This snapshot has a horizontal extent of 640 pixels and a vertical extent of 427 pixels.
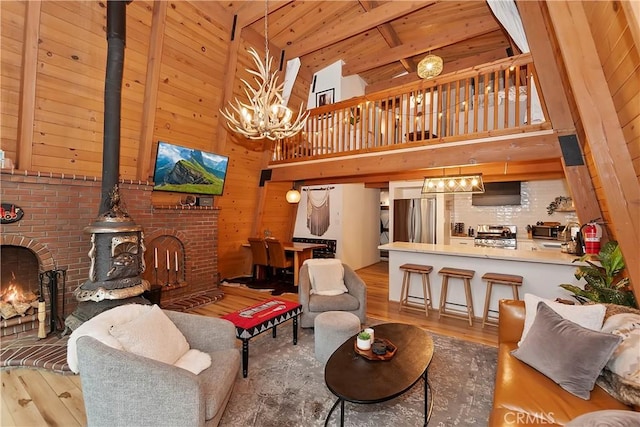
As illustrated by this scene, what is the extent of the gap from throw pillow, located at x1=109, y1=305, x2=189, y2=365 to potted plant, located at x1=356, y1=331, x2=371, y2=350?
127 cm

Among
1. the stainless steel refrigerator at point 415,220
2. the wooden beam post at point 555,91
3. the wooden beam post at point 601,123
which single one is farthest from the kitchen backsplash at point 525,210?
the wooden beam post at point 601,123

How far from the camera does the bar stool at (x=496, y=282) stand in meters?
3.55

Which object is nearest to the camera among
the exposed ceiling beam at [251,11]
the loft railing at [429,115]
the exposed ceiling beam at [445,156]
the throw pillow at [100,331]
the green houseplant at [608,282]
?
the throw pillow at [100,331]

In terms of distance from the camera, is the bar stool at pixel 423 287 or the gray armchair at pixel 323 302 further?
the bar stool at pixel 423 287

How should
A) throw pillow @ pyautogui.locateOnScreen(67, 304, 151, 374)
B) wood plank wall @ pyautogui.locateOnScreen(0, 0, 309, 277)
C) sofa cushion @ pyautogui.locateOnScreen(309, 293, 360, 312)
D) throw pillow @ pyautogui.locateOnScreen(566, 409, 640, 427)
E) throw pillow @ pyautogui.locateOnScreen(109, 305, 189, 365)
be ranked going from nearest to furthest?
throw pillow @ pyautogui.locateOnScreen(566, 409, 640, 427) → throw pillow @ pyautogui.locateOnScreen(67, 304, 151, 374) → throw pillow @ pyautogui.locateOnScreen(109, 305, 189, 365) → wood plank wall @ pyautogui.locateOnScreen(0, 0, 309, 277) → sofa cushion @ pyautogui.locateOnScreen(309, 293, 360, 312)

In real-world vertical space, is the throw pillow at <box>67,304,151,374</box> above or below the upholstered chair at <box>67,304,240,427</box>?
above

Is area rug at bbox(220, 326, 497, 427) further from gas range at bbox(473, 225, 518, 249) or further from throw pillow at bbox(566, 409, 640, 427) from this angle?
gas range at bbox(473, 225, 518, 249)

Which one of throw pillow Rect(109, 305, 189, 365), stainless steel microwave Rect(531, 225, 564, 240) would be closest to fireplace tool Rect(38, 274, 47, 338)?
throw pillow Rect(109, 305, 189, 365)

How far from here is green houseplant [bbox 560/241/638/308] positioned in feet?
8.12

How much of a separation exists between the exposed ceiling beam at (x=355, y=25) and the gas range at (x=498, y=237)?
4.43m

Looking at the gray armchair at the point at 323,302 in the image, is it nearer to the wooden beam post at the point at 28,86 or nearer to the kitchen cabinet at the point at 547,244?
the wooden beam post at the point at 28,86

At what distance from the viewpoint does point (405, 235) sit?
7164 mm

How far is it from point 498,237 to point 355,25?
491cm

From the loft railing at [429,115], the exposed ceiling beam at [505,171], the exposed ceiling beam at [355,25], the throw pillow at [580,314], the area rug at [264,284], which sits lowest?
the area rug at [264,284]
